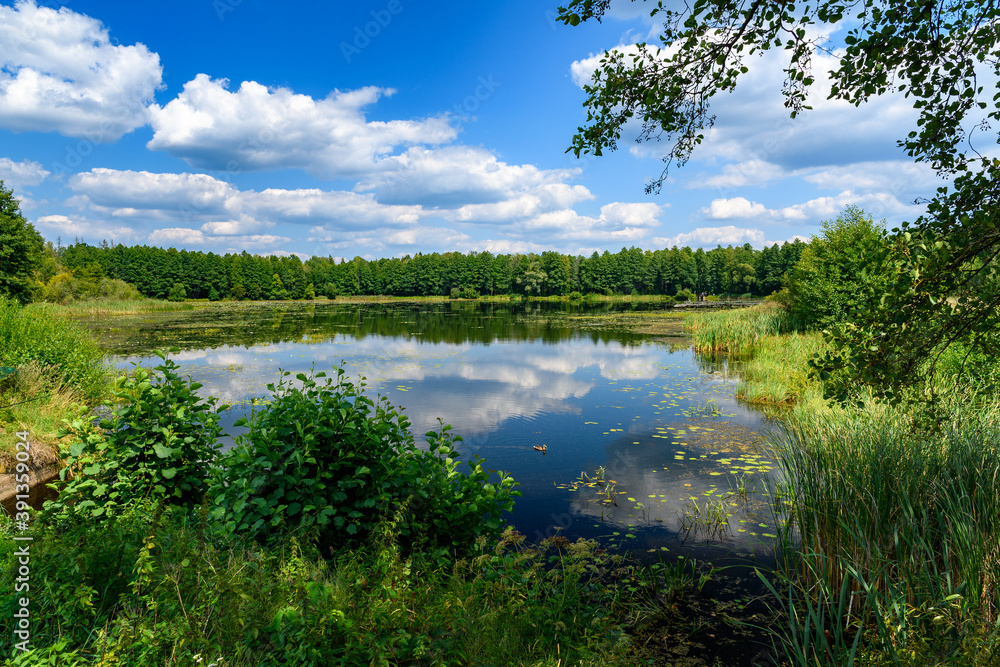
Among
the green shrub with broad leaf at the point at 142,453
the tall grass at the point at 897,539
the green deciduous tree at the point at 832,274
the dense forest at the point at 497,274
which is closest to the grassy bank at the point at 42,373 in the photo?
the green shrub with broad leaf at the point at 142,453

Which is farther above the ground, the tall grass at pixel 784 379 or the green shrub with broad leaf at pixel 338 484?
the green shrub with broad leaf at pixel 338 484

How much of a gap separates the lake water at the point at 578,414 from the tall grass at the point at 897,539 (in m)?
1.59

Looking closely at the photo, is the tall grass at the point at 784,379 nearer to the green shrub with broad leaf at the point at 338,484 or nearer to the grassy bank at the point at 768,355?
the grassy bank at the point at 768,355

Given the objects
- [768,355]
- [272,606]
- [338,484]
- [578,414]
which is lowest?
[578,414]

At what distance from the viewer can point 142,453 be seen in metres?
4.92

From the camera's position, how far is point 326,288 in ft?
324

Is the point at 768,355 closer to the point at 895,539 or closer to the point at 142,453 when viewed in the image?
the point at 895,539

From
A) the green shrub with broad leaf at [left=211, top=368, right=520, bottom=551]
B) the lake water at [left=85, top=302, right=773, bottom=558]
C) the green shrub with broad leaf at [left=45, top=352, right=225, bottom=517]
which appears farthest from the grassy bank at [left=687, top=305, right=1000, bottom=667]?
the green shrub with broad leaf at [left=45, top=352, right=225, bottom=517]

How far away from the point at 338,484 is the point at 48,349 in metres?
12.0

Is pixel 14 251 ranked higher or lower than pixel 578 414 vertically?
higher

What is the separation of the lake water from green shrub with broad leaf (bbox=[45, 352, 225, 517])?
Result: 168 inches

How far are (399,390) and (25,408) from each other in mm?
8522

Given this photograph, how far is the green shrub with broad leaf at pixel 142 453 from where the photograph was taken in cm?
464

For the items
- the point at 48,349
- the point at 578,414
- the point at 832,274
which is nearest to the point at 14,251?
the point at 48,349
